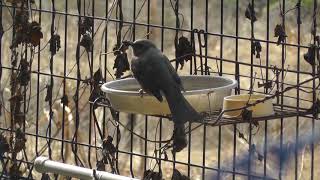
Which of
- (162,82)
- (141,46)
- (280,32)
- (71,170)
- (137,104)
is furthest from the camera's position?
(280,32)

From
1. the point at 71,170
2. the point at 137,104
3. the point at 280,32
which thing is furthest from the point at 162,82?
the point at 280,32

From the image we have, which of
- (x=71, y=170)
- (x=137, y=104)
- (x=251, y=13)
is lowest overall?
(x=71, y=170)

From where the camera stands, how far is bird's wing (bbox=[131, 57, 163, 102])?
4.64 meters

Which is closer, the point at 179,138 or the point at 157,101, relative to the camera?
the point at 157,101

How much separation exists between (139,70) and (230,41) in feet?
16.6

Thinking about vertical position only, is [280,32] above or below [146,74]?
above

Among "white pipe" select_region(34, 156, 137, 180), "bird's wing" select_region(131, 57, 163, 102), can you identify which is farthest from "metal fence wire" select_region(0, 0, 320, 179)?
"white pipe" select_region(34, 156, 137, 180)

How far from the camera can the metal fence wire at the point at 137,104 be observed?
5129 mm

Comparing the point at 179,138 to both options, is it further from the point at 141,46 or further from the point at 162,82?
the point at 141,46

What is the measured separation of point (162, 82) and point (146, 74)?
86mm

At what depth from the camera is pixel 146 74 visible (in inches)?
187

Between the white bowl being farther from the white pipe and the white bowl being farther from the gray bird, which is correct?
the white pipe

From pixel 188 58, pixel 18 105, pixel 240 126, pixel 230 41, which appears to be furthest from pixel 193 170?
pixel 230 41

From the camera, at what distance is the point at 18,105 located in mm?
6316
